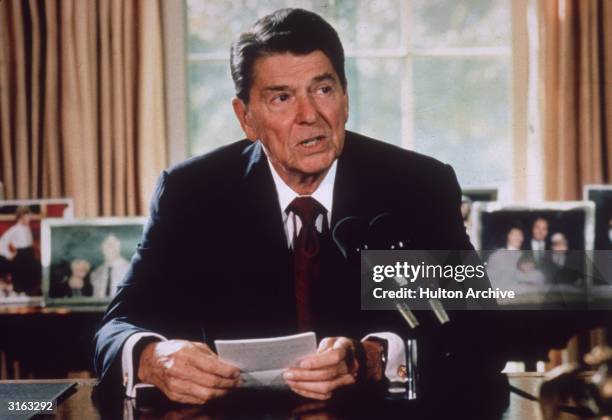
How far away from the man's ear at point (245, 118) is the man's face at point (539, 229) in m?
0.81

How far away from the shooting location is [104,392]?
1.18 m

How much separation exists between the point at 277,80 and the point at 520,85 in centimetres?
72

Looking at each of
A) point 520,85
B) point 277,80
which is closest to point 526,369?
point 520,85

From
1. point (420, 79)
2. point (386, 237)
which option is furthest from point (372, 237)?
point (420, 79)

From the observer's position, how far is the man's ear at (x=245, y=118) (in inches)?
61.7

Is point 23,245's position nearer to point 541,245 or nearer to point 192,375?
point 192,375

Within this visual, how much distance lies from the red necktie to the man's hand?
293mm

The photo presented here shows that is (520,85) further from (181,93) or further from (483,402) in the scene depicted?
(483,402)

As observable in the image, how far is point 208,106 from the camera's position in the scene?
189cm

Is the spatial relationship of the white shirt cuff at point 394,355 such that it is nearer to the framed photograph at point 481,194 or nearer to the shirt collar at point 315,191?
the shirt collar at point 315,191

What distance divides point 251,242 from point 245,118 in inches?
11.4

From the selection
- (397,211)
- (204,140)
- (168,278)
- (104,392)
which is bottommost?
(104,392)

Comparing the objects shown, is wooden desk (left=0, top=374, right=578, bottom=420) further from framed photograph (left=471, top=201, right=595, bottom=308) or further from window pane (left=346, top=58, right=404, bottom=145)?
window pane (left=346, top=58, right=404, bottom=145)

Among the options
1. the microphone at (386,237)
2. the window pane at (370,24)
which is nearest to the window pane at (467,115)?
the window pane at (370,24)
